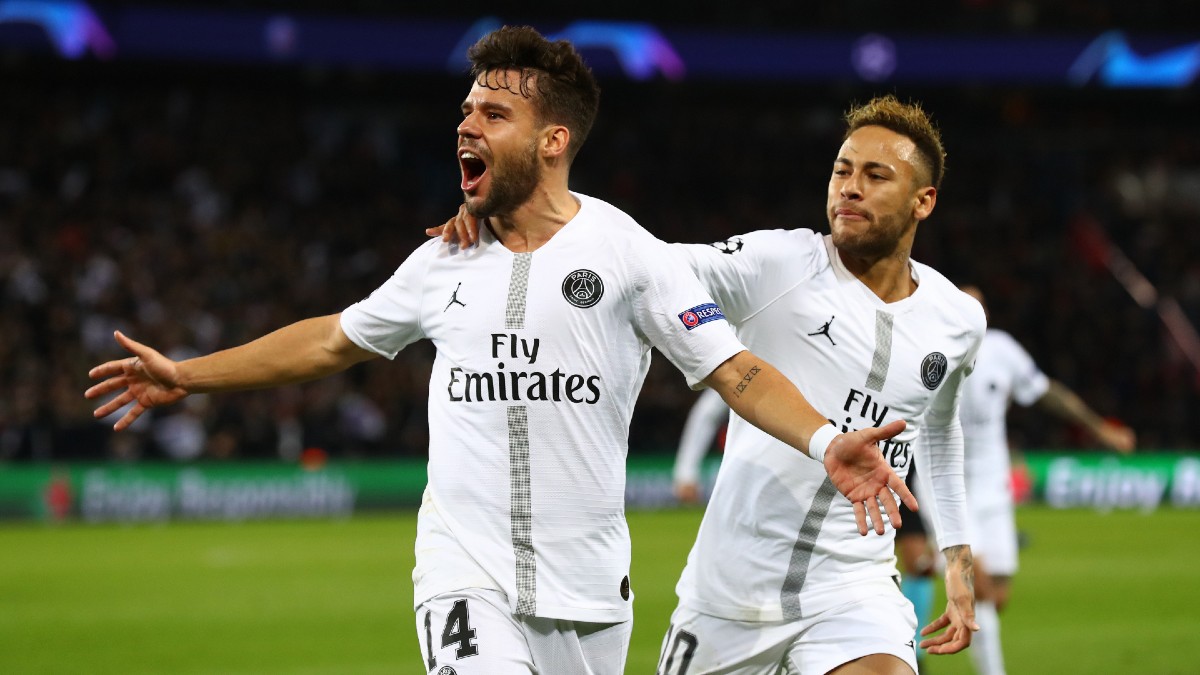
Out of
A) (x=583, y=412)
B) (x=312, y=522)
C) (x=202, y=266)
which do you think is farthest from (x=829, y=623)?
(x=202, y=266)

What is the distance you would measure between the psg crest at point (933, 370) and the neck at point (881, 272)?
235 mm

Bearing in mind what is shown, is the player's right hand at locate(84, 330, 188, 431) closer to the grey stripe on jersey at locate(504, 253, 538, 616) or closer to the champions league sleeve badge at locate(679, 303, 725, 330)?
the grey stripe on jersey at locate(504, 253, 538, 616)

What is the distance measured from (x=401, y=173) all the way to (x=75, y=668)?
18.2 m

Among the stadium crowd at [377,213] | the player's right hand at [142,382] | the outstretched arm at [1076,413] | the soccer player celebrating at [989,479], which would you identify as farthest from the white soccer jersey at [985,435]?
the stadium crowd at [377,213]

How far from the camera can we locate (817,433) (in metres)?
3.96

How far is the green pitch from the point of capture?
33.4 feet

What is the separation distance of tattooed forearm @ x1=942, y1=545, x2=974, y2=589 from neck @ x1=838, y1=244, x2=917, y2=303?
85 cm

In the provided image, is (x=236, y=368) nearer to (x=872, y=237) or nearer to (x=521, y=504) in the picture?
(x=521, y=504)

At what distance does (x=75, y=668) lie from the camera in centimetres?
971

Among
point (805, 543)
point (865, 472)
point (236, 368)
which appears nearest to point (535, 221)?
point (236, 368)

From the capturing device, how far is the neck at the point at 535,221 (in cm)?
437

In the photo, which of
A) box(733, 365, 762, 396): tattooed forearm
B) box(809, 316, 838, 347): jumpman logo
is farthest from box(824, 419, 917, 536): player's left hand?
box(809, 316, 838, 347): jumpman logo

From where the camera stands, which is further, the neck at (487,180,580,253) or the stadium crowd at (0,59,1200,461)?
the stadium crowd at (0,59,1200,461)

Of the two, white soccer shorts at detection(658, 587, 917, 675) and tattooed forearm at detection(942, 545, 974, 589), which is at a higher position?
tattooed forearm at detection(942, 545, 974, 589)
